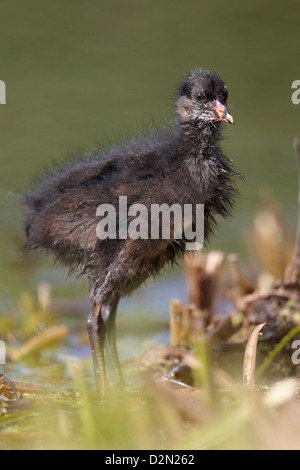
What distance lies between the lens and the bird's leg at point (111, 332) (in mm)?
3705

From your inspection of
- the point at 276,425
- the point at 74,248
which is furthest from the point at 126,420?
the point at 74,248

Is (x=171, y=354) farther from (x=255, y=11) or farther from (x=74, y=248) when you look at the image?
(x=255, y=11)

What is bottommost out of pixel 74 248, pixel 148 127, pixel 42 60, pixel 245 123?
pixel 74 248

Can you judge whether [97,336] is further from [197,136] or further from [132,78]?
[132,78]

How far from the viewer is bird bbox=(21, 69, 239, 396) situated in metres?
3.26

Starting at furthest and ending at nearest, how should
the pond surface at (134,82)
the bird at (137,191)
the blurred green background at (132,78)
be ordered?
1. the blurred green background at (132,78)
2. the pond surface at (134,82)
3. the bird at (137,191)

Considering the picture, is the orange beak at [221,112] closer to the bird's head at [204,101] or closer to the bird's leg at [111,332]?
the bird's head at [204,101]

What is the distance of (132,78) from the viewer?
8.12 metres

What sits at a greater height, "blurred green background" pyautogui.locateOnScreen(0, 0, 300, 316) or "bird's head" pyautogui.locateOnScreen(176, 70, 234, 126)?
"blurred green background" pyautogui.locateOnScreen(0, 0, 300, 316)

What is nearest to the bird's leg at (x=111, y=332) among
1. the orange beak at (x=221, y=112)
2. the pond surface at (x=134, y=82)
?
the orange beak at (x=221, y=112)

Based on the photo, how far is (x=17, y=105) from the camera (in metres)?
7.65

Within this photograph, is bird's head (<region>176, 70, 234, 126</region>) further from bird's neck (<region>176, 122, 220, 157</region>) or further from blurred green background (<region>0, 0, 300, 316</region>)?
blurred green background (<region>0, 0, 300, 316</region>)

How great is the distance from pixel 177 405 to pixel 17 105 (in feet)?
19.1

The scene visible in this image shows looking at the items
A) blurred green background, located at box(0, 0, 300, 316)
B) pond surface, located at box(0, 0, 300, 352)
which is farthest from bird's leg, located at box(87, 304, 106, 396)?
blurred green background, located at box(0, 0, 300, 316)
